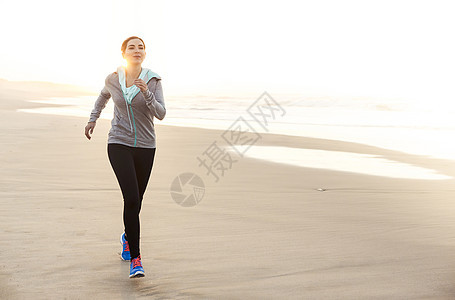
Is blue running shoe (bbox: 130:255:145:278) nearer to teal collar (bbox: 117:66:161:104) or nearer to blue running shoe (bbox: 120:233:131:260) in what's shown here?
blue running shoe (bbox: 120:233:131:260)

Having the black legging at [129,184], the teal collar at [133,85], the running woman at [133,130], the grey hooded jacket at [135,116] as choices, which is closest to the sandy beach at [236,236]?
the black legging at [129,184]

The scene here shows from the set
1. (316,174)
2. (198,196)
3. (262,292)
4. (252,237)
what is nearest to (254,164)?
(316,174)

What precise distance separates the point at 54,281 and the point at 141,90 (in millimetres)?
1541

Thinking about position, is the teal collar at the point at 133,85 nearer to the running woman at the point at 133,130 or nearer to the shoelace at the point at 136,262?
the running woman at the point at 133,130

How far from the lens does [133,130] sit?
4.36 meters

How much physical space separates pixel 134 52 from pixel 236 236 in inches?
86.0

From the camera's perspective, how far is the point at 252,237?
5.61 metres

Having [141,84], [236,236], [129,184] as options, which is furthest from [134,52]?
[236,236]

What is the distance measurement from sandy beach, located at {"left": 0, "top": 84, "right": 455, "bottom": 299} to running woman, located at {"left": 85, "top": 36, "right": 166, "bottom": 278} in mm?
469

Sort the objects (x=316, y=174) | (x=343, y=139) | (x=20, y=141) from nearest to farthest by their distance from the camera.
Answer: (x=316, y=174)
(x=20, y=141)
(x=343, y=139)

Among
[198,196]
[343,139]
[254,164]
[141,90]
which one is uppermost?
[141,90]

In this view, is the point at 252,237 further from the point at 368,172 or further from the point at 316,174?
the point at 368,172

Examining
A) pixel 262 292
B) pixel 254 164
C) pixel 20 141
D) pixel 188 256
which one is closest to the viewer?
pixel 262 292

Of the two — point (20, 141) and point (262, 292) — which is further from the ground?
point (262, 292)
